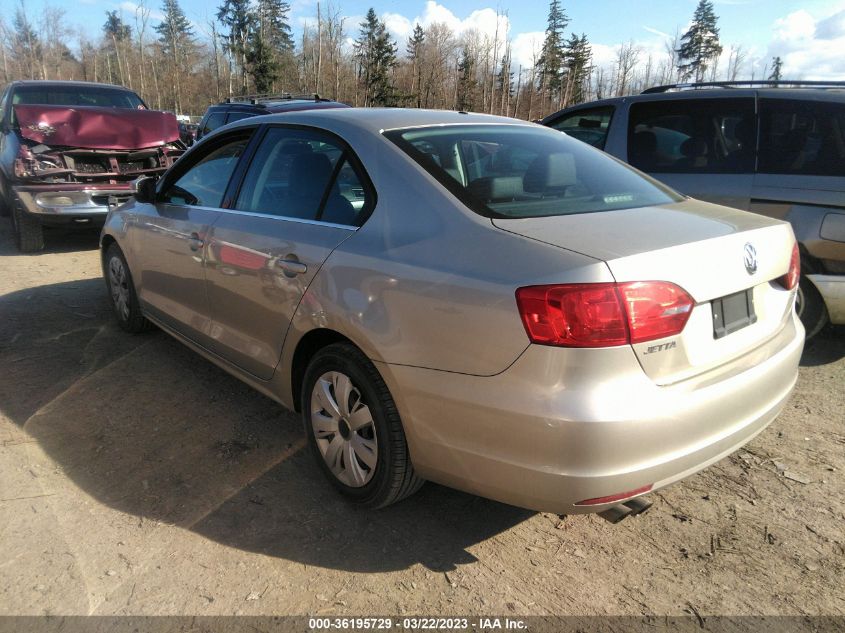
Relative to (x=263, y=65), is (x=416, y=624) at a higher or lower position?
lower

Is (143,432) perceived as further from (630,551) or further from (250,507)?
(630,551)

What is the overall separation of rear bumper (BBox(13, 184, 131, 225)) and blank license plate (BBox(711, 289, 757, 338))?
709 cm

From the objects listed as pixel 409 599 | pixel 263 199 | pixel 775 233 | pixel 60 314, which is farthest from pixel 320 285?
pixel 60 314

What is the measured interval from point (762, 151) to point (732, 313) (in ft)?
9.30

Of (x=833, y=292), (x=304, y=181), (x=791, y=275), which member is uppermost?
(x=304, y=181)

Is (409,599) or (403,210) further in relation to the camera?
(403,210)

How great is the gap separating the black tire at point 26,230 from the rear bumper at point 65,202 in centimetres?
14

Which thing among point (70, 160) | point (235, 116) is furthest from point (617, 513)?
point (235, 116)

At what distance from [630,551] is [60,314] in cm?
494

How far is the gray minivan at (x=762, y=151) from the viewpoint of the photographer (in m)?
4.15

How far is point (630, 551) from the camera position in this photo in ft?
8.38

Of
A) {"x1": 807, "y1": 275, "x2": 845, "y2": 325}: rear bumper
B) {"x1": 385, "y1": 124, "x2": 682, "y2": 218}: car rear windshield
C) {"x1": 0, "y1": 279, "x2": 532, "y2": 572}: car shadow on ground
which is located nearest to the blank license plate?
{"x1": 385, "y1": 124, "x2": 682, "y2": 218}: car rear windshield

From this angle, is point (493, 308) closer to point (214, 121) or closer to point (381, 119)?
point (381, 119)

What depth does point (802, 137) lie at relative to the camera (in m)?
4.38
